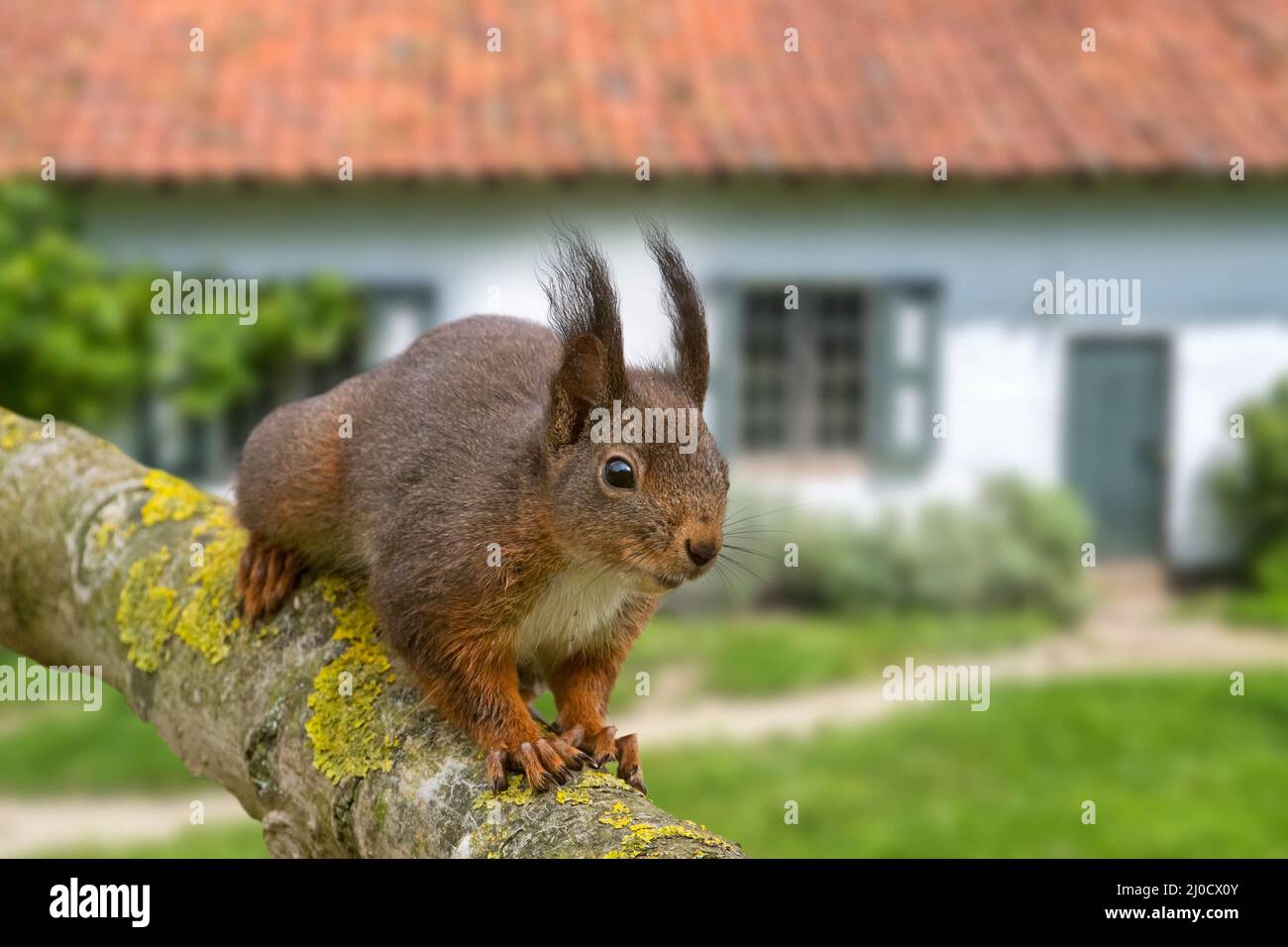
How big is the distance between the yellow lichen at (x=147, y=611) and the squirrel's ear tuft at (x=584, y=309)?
1054mm

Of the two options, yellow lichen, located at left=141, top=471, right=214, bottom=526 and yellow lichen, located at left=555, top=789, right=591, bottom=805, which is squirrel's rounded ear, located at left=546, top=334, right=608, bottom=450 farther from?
yellow lichen, located at left=141, top=471, right=214, bottom=526

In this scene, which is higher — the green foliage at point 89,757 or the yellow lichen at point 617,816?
the yellow lichen at point 617,816

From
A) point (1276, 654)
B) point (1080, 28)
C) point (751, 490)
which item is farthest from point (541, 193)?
point (1276, 654)

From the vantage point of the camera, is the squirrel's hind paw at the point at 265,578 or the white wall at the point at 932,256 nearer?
the squirrel's hind paw at the point at 265,578

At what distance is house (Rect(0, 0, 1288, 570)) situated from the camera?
14.6 meters

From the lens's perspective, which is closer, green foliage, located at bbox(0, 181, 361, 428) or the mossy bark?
the mossy bark

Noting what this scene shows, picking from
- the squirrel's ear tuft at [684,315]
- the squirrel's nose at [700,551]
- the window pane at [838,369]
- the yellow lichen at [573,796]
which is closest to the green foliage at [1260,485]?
the window pane at [838,369]

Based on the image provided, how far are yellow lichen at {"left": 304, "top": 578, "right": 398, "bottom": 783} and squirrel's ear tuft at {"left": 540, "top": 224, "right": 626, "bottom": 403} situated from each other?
0.70 meters

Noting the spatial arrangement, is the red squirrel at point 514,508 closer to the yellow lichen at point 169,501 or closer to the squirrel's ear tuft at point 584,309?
the squirrel's ear tuft at point 584,309

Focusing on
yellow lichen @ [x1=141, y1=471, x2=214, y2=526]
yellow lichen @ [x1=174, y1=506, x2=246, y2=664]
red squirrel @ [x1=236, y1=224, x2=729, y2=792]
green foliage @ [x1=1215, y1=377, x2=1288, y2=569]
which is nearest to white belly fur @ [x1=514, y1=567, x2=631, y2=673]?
red squirrel @ [x1=236, y1=224, x2=729, y2=792]

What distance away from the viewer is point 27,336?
547 inches

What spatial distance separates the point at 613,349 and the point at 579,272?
172 millimetres

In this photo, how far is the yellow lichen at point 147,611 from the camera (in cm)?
326

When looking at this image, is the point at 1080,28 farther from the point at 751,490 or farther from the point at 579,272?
the point at 579,272
